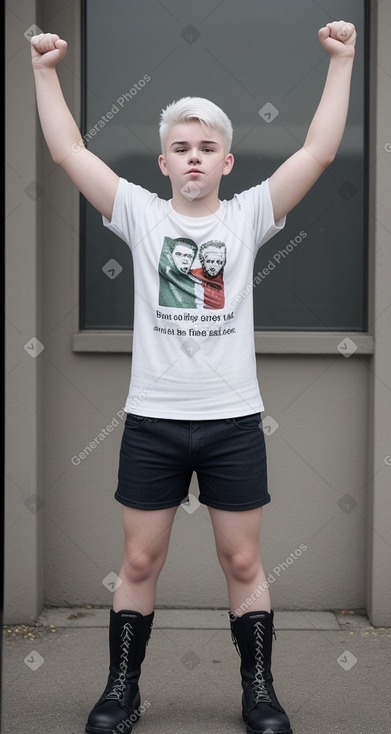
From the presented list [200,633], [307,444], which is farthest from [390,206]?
[200,633]

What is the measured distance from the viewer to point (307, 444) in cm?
391

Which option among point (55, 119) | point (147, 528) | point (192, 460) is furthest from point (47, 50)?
point (147, 528)

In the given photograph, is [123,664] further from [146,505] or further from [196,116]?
[196,116]

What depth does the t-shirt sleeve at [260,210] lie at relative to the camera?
2.70 meters

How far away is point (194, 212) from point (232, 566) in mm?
1050

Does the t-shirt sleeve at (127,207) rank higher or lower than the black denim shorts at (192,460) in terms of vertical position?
higher

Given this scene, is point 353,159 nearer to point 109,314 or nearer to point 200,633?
point 109,314

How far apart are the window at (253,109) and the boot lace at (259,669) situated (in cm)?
154

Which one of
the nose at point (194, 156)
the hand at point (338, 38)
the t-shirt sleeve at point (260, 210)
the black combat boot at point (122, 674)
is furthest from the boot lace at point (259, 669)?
the hand at point (338, 38)

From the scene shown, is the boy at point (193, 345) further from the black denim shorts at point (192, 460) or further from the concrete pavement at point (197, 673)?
the concrete pavement at point (197, 673)

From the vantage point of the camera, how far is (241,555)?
271 centimetres

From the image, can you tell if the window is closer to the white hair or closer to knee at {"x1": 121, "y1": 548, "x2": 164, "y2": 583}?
the white hair

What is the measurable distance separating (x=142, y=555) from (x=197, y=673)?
833 millimetres

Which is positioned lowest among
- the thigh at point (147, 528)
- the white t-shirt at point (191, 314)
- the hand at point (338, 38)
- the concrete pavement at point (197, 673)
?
the concrete pavement at point (197, 673)
